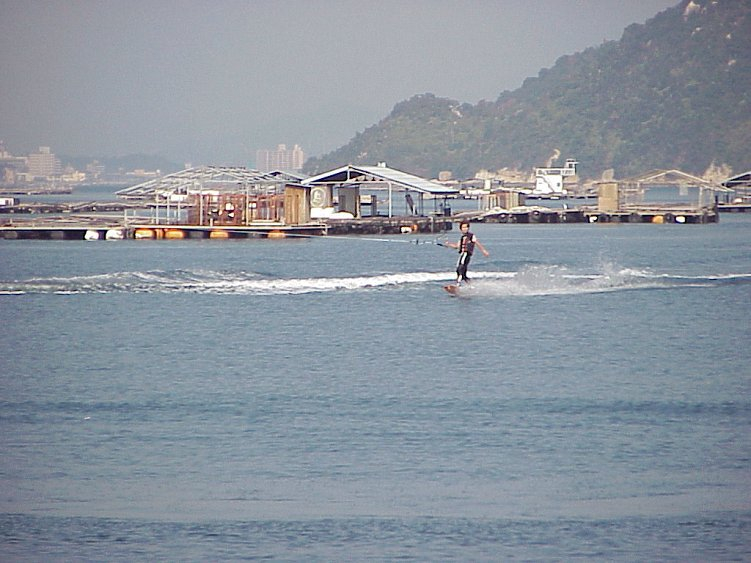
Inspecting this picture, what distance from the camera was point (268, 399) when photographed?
20469 mm

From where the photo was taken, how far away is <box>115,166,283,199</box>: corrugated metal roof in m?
64.4

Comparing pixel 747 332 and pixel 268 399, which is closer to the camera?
pixel 268 399

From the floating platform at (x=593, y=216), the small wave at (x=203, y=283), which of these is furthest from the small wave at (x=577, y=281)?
the floating platform at (x=593, y=216)

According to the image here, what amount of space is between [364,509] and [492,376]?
9.57 metres

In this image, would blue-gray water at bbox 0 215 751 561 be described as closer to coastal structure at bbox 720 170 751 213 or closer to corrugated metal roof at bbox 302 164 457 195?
corrugated metal roof at bbox 302 164 457 195

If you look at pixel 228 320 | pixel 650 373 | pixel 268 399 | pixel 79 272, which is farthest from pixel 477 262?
pixel 268 399

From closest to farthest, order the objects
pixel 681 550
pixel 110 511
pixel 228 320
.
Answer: pixel 681 550, pixel 110 511, pixel 228 320

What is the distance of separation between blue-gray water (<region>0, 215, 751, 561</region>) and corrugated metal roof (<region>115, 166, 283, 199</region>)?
80.5 ft

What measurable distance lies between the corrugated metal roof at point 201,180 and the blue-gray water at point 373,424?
2454 centimetres

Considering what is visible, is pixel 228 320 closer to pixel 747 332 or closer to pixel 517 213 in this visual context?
pixel 747 332

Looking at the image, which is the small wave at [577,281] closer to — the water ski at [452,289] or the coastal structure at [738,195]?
the water ski at [452,289]

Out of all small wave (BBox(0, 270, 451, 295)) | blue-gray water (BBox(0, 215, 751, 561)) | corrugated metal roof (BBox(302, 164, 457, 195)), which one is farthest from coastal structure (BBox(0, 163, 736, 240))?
blue-gray water (BBox(0, 215, 751, 561))

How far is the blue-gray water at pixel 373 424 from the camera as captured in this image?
509 inches

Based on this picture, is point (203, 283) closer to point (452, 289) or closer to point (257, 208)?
point (452, 289)
